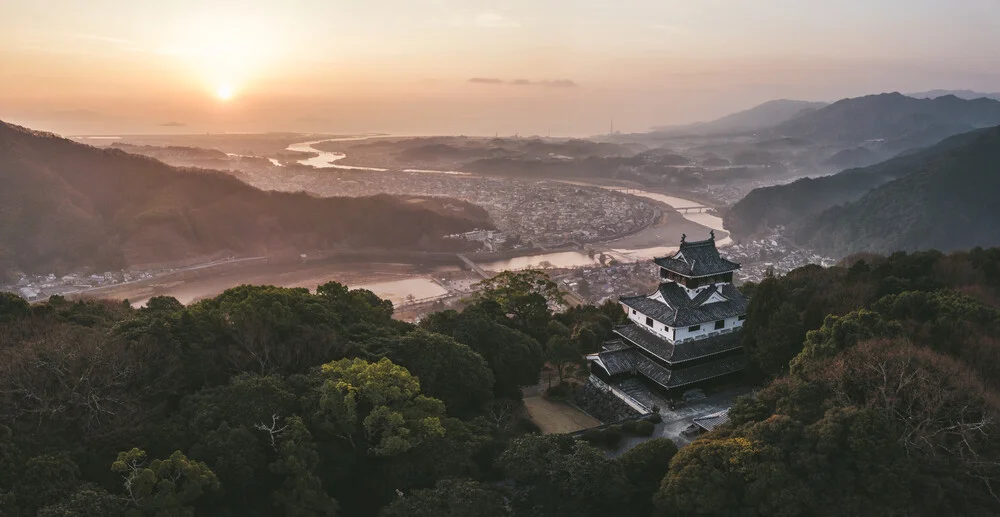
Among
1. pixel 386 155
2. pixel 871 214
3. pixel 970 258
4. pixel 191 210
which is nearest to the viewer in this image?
pixel 970 258

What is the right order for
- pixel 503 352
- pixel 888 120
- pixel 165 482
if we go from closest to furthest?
pixel 165 482
pixel 503 352
pixel 888 120

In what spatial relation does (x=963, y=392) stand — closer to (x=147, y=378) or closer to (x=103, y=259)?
(x=147, y=378)

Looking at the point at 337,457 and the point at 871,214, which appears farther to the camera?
the point at 871,214

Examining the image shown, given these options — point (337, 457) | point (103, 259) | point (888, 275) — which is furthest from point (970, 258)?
point (103, 259)

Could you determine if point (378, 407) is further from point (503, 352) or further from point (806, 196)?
point (806, 196)

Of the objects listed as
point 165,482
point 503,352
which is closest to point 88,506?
point 165,482
